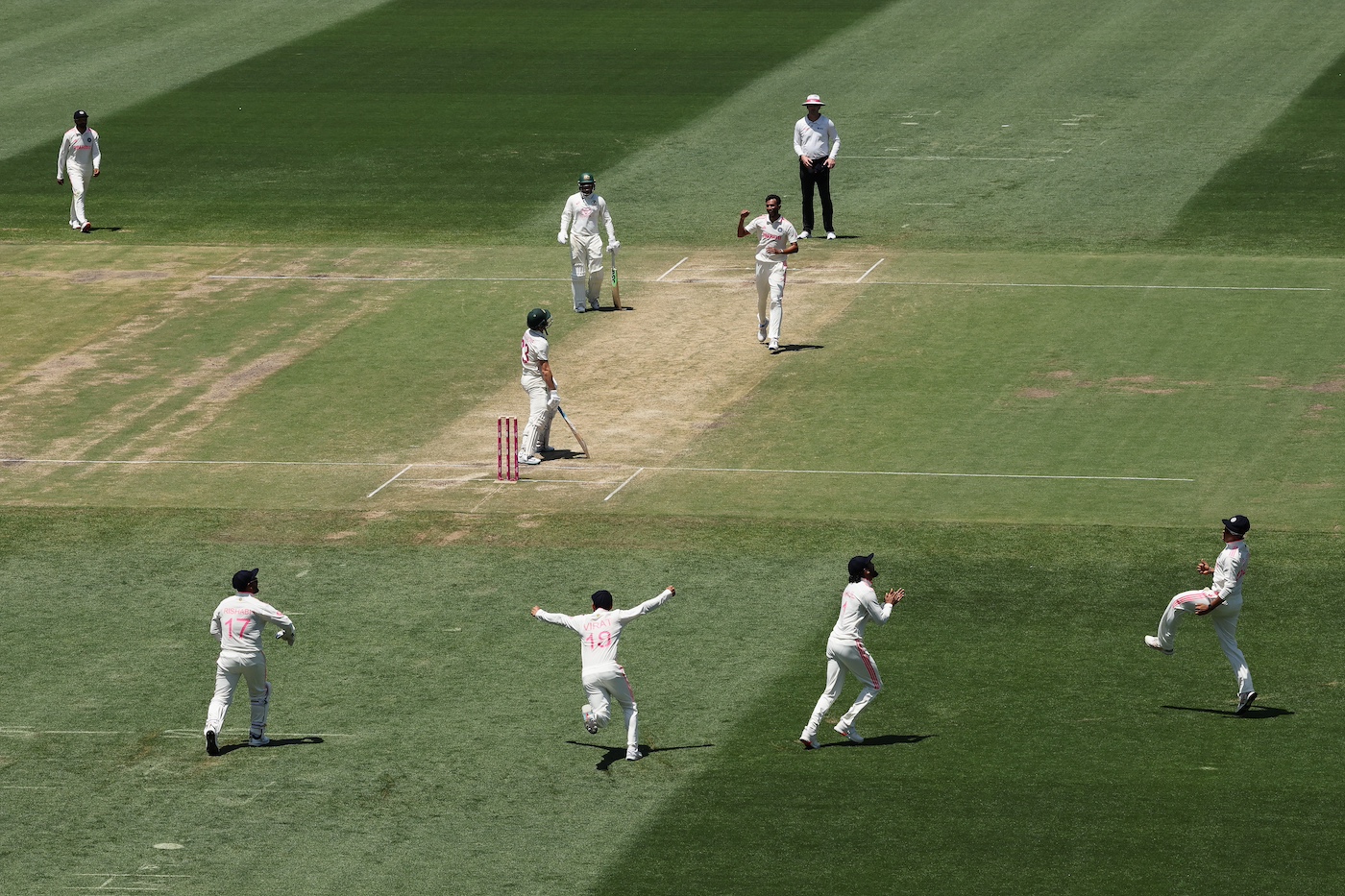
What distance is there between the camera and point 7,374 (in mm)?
34031

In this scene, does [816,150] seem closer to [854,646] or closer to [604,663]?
[854,646]

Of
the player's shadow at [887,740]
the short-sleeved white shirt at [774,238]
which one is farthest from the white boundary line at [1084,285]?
the player's shadow at [887,740]

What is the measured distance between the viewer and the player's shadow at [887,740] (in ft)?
67.4

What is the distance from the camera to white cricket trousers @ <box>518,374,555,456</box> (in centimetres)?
2888

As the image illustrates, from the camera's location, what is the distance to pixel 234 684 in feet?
67.2

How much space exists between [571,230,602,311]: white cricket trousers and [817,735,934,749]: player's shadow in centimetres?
1581

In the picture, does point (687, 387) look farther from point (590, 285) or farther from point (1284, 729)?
point (1284, 729)

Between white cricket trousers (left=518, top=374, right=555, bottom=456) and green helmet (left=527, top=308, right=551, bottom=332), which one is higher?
green helmet (left=527, top=308, right=551, bottom=332)

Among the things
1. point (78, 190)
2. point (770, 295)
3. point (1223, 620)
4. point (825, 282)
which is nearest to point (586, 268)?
point (770, 295)

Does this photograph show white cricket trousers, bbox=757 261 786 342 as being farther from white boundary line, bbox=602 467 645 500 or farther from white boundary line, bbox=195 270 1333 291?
white boundary line, bbox=602 467 645 500

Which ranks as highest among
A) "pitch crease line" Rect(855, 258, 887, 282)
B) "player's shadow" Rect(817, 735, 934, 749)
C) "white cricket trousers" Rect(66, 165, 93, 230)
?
"white cricket trousers" Rect(66, 165, 93, 230)

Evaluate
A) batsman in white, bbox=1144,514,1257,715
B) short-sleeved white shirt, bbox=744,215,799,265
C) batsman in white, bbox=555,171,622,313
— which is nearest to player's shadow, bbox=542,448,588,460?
short-sleeved white shirt, bbox=744,215,799,265

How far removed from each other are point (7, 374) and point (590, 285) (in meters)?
9.26

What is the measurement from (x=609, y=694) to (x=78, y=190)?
25.0 m
